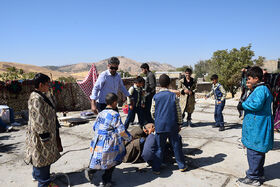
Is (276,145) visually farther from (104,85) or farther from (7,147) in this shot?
(7,147)

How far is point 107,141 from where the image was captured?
312 cm

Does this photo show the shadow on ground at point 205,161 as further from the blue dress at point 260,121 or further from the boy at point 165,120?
the blue dress at point 260,121

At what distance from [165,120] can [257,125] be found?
1342 millimetres

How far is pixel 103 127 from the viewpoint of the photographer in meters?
3.13

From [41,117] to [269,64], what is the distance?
6549 centimetres

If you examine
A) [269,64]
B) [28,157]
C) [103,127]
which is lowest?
[28,157]

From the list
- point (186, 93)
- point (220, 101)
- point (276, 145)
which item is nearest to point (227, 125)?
point (220, 101)

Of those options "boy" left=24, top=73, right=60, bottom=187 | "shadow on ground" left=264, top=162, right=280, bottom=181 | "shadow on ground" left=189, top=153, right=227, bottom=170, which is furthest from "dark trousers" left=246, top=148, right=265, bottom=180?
"boy" left=24, top=73, right=60, bottom=187

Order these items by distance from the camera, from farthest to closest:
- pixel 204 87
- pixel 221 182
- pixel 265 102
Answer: pixel 204 87, pixel 221 182, pixel 265 102

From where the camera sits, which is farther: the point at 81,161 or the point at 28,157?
the point at 81,161

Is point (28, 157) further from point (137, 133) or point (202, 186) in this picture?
point (202, 186)

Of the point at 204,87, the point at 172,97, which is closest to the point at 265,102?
the point at 172,97

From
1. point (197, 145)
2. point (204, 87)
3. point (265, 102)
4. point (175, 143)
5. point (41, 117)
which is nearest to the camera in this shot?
point (41, 117)

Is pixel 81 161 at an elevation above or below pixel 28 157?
below
